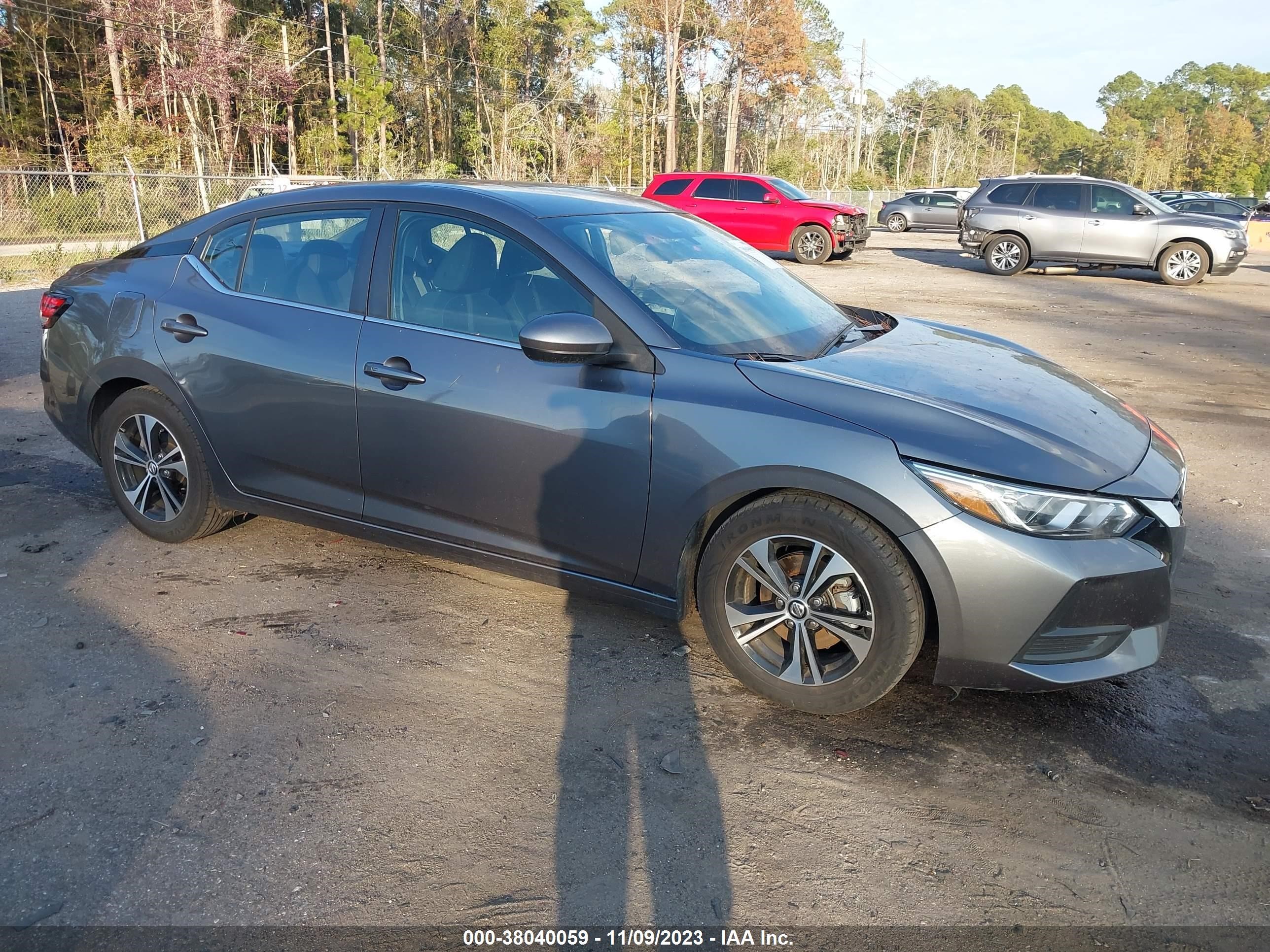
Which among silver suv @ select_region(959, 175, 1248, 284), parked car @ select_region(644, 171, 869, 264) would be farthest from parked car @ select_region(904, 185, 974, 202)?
silver suv @ select_region(959, 175, 1248, 284)

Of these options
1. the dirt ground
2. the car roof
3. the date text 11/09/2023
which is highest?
the car roof

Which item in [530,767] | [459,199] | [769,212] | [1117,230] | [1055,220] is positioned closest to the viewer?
[530,767]

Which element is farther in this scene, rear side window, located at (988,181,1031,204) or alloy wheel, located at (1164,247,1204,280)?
rear side window, located at (988,181,1031,204)

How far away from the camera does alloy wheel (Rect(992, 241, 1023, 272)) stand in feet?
62.0

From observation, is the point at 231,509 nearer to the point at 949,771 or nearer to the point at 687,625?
the point at 687,625

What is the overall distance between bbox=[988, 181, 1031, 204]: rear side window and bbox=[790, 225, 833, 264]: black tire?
10.6 feet

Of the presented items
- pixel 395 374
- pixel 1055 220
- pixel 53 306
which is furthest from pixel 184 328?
pixel 1055 220

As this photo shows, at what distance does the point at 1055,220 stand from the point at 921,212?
18087 millimetres

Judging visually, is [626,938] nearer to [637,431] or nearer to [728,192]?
[637,431]

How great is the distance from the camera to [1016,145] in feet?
321

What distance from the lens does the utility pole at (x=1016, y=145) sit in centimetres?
9019

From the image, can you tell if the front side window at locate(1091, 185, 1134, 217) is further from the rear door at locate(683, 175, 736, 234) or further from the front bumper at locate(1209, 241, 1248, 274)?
the rear door at locate(683, 175, 736, 234)

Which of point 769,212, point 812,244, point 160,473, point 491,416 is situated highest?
point 491,416

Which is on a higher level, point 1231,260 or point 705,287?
point 705,287
